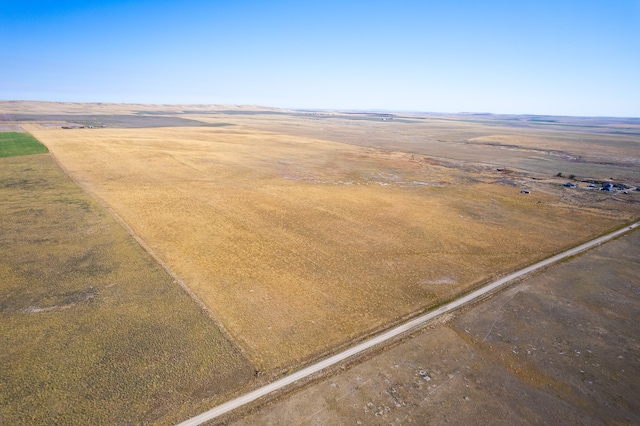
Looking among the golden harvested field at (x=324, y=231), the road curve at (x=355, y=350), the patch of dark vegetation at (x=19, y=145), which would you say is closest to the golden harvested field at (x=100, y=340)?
the road curve at (x=355, y=350)

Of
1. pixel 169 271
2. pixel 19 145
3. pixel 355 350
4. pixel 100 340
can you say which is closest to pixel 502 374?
pixel 355 350

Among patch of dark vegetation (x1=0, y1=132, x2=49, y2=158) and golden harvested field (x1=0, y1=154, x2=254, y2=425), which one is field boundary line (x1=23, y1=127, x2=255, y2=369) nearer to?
golden harvested field (x1=0, y1=154, x2=254, y2=425)

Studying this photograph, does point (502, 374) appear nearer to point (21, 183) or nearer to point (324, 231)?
point (324, 231)

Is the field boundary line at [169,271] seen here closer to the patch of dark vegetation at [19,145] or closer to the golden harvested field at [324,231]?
the golden harvested field at [324,231]

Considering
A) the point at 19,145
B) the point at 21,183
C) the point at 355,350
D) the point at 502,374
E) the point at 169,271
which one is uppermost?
the point at 19,145

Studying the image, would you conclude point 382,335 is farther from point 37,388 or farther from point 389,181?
point 389,181

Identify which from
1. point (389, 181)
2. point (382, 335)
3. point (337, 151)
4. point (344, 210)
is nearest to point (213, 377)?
point (382, 335)

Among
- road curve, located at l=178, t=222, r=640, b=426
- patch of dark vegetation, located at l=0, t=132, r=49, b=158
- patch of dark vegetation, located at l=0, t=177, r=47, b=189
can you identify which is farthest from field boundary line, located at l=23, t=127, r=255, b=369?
patch of dark vegetation, located at l=0, t=132, r=49, b=158
